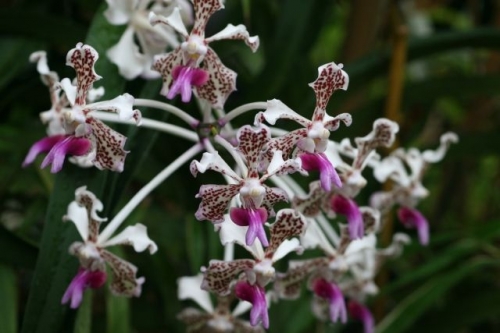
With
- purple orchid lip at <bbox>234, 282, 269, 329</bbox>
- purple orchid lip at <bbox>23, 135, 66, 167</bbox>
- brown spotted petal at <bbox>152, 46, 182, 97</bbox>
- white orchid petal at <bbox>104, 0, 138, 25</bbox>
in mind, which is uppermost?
white orchid petal at <bbox>104, 0, 138, 25</bbox>

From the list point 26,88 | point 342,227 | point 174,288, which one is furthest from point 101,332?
point 342,227

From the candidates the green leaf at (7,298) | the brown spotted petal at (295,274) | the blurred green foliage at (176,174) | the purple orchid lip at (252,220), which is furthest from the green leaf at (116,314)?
the purple orchid lip at (252,220)

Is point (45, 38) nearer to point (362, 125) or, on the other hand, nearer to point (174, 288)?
point (174, 288)

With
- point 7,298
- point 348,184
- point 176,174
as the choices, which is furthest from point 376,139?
point 7,298

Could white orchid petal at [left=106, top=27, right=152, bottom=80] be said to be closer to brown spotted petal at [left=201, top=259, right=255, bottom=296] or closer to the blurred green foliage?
the blurred green foliage

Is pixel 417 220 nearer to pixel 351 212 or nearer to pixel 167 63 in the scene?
pixel 351 212

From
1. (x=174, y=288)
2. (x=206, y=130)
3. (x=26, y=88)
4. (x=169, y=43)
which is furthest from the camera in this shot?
(x=174, y=288)

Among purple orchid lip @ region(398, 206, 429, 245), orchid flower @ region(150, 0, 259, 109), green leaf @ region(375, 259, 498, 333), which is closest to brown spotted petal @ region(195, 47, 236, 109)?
orchid flower @ region(150, 0, 259, 109)
